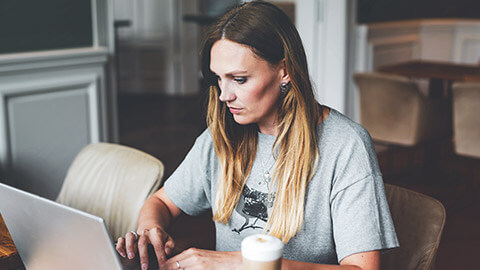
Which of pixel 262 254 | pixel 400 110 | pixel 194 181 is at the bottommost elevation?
pixel 400 110

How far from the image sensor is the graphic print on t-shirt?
4.54 ft

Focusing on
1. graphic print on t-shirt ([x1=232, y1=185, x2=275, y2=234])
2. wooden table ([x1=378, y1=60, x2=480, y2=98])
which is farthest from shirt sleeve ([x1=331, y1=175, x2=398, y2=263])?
wooden table ([x1=378, y1=60, x2=480, y2=98])

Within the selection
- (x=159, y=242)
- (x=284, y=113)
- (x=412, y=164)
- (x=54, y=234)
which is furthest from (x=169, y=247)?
(x=412, y=164)

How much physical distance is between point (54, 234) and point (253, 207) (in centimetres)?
→ 53

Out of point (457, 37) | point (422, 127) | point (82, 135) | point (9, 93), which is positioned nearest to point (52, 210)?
point (9, 93)

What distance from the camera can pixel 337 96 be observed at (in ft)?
15.1

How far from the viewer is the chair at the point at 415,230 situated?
55.1 inches

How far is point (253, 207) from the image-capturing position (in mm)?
1403

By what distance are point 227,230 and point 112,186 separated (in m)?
0.59

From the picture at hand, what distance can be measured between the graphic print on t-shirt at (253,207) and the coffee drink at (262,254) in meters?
0.51

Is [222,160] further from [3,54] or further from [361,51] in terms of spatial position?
[361,51]

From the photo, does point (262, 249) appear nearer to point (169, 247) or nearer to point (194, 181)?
point (169, 247)

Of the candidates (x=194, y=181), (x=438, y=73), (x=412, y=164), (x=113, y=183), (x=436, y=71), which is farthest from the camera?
(x=412, y=164)

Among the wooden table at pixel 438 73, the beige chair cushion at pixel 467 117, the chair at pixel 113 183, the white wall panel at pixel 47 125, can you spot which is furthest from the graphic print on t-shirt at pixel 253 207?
the wooden table at pixel 438 73
